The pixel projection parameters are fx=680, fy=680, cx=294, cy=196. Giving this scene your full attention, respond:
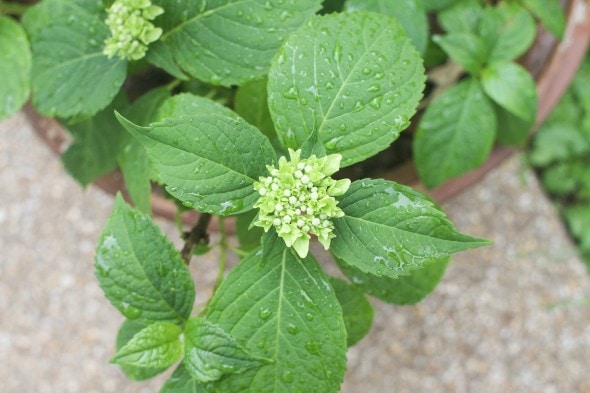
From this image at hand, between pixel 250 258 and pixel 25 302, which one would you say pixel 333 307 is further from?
pixel 25 302

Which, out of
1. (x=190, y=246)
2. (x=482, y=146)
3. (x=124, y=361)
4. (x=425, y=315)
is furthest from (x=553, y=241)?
(x=124, y=361)

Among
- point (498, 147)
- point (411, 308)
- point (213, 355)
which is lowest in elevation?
point (411, 308)

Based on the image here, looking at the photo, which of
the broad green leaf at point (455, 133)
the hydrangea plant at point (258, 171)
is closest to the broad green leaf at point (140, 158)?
the hydrangea plant at point (258, 171)

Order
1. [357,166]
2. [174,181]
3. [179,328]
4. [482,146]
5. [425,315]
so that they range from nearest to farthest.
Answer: [174,181]
[179,328]
[482,146]
[357,166]
[425,315]

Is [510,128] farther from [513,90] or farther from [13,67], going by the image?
[13,67]

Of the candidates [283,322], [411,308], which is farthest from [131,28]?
[411,308]

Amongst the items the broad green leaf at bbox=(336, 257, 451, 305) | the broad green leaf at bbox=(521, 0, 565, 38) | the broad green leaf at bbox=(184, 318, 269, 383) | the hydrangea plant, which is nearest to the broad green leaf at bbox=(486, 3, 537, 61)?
the broad green leaf at bbox=(521, 0, 565, 38)
